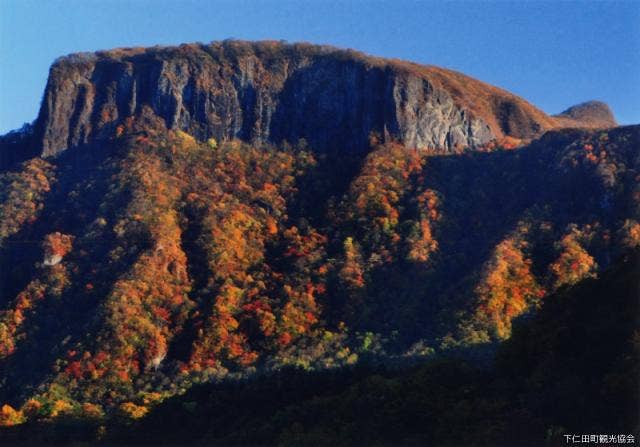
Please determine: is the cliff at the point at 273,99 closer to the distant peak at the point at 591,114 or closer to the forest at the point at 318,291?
the forest at the point at 318,291

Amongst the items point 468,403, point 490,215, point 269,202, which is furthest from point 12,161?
point 468,403

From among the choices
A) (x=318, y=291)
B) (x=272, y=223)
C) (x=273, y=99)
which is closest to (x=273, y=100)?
(x=273, y=99)

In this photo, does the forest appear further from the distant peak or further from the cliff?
the distant peak

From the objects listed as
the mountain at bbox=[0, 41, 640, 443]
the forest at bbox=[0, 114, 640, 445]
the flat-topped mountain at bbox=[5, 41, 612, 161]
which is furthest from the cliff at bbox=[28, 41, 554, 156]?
the forest at bbox=[0, 114, 640, 445]

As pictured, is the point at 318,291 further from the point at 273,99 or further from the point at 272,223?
the point at 273,99

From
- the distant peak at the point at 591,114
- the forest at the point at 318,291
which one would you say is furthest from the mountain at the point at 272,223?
the distant peak at the point at 591,114

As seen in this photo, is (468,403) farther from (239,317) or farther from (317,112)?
(317,112)
